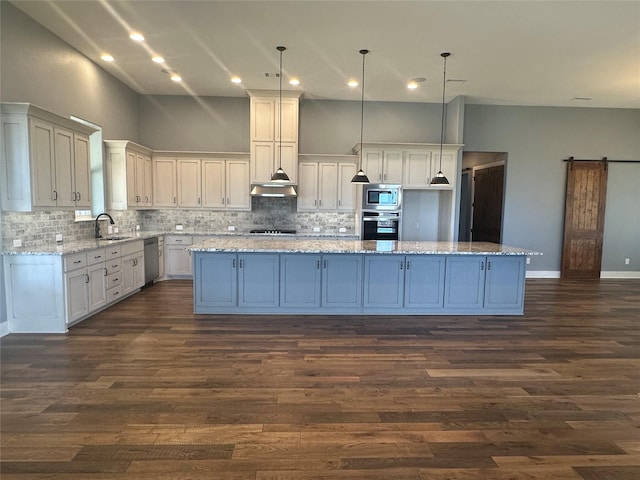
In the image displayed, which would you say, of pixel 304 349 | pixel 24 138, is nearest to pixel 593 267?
pixel 304 349

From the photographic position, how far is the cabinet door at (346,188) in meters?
7.10

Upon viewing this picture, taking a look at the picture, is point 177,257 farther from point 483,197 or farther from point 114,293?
point 483,197

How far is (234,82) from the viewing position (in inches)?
247

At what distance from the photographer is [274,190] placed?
277 inches

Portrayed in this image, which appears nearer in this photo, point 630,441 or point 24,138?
point 630,441

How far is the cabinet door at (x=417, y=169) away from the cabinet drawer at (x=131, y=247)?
4.78 meters

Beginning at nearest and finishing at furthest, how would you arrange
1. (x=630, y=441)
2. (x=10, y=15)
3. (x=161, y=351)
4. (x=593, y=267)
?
(x=630, y=441)
(x=161, y=351)
(x=10, y=15)
(x=593, y=267)

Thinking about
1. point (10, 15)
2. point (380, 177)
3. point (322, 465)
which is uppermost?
point (10, 15)

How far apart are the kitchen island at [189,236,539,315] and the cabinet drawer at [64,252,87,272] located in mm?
1258

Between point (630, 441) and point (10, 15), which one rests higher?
point (10, 15)

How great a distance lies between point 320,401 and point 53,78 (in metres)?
5.15

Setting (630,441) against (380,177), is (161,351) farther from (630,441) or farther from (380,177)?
(380,177)

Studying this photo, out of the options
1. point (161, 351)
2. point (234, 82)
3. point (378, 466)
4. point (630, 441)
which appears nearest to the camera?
point (378, 466)

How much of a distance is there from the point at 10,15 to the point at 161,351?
13.1 ft
